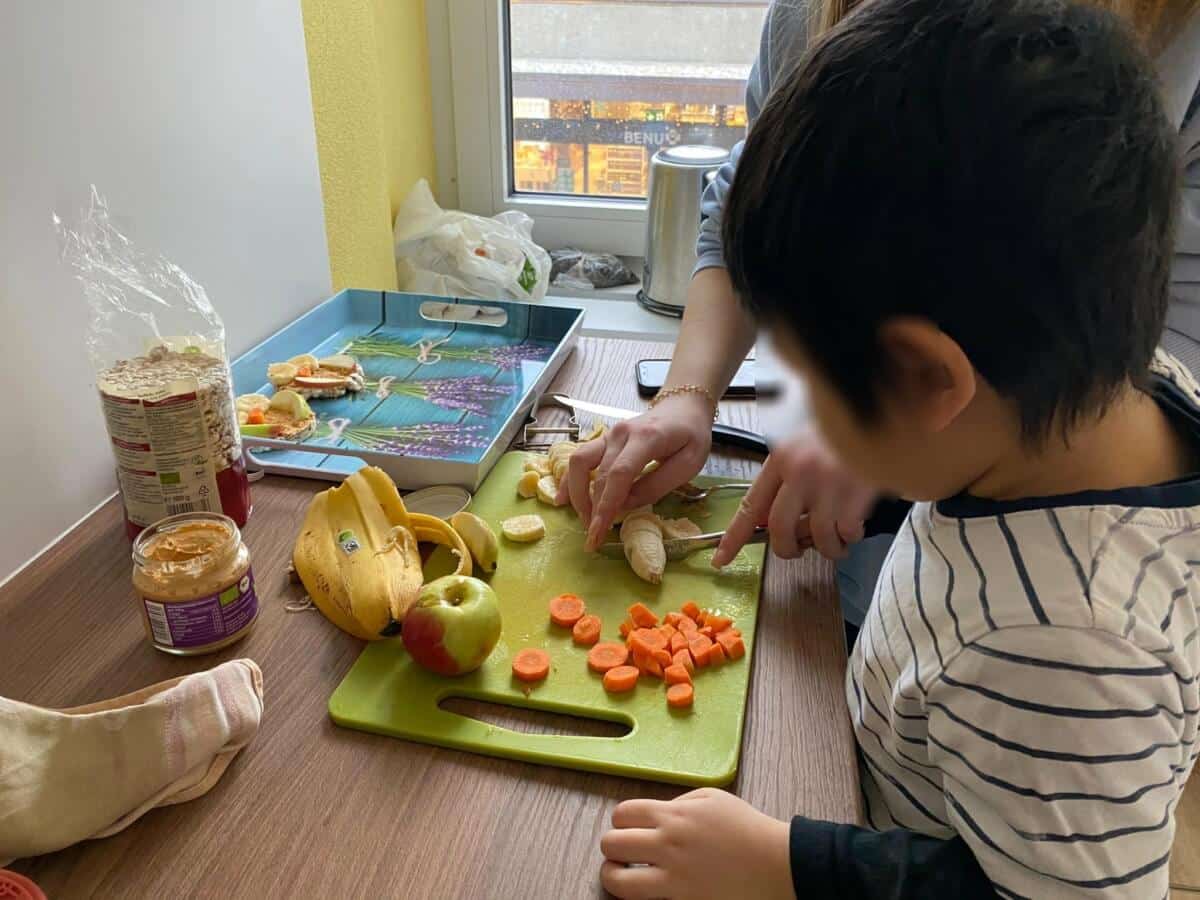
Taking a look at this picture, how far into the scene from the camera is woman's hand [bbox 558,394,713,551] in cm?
70

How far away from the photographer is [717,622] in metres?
0.62

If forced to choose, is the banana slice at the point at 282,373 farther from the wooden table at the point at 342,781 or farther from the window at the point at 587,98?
the window at the point at 587,98

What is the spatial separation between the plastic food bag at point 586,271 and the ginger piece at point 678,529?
0.98 meters

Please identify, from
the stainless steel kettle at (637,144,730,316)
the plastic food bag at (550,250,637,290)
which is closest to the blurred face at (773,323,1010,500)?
the stainless steel kettle at (637,144,730,316)

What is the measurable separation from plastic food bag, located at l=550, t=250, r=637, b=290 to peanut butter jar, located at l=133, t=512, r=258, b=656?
43.9 inches

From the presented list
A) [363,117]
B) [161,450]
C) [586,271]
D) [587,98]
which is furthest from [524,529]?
[587,98]

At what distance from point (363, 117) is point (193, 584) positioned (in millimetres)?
848

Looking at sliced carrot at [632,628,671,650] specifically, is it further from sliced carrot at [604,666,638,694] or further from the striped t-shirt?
the striped t-shirt

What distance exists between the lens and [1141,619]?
0.40 meters

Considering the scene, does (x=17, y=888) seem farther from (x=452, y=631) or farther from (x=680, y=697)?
(x=680, y=697)

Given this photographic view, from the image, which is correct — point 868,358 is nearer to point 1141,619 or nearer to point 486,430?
point 1141,619

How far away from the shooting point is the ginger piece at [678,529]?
72 centimetres

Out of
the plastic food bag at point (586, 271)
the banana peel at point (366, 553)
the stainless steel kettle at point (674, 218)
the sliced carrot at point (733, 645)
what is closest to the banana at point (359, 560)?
the banana peel at point (366, 553)

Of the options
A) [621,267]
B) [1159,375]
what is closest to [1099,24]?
[1159,375]
